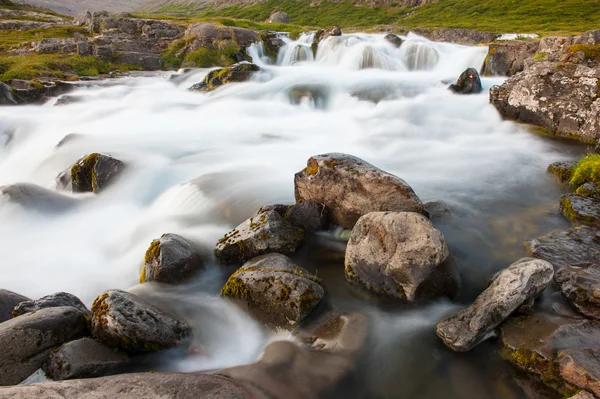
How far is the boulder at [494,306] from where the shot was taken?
4.82 meters

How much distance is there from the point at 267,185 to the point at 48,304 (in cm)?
539

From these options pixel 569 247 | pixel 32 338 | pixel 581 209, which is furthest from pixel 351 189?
pixel 32 338

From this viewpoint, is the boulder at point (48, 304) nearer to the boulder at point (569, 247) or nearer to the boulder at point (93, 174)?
the boulder at point (93, 174)

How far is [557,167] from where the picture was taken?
9602 mm

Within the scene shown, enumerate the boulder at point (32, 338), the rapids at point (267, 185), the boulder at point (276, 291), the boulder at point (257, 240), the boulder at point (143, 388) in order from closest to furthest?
the boulder at point (143, 388), the boulder at point (32, 338), the rapids at point (267, 185), the boulder at point (276, 291), the boulder at point (257, 240)

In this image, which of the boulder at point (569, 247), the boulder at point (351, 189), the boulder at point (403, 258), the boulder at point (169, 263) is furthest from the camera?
the boulder at point (351, 189)

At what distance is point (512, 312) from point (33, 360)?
5922mm

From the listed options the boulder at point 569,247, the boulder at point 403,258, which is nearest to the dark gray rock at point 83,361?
the boulder at point 403,258

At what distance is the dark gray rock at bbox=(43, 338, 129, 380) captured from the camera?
434cm

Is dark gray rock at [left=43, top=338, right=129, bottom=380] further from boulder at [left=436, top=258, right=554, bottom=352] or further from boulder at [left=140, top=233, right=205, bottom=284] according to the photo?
boulder at [left=436, top=258, right=554, bottom=352]

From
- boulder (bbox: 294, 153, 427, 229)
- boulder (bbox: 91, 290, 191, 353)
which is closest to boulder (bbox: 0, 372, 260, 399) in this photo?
boulder (bbox: 91, 290, 191, 353)

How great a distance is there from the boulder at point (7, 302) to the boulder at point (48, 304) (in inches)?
11.6

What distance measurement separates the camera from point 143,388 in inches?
150

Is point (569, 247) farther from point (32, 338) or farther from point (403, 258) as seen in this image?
point (32, 338)
